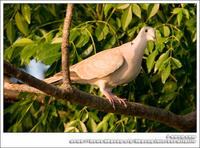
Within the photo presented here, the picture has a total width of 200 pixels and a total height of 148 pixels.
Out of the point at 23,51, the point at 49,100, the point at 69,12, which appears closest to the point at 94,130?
the point at 49,100

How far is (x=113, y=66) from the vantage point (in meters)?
2.57

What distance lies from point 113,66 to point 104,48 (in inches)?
10.1

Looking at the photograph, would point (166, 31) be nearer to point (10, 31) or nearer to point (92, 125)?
point (92, 125)

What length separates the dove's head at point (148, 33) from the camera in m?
2.62

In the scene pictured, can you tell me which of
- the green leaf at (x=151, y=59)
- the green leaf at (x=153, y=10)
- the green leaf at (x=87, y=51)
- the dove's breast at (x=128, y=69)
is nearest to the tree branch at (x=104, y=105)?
the dove's breast at (x=128, y=69)

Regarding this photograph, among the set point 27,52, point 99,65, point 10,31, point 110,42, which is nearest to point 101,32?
point 110,42

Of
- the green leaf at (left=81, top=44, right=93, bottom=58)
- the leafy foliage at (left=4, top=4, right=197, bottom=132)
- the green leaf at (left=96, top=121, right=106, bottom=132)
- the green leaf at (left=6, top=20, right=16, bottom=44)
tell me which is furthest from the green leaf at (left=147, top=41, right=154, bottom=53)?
the green leaf at (left=6, top=20, right=16, bottom=44)

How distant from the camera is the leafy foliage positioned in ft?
8.79

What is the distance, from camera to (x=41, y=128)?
2900 millimetres

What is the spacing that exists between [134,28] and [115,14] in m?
0.21

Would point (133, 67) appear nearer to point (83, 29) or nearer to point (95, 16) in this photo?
point (83, 29)

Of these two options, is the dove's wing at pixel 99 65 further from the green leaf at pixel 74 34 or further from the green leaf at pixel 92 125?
the green leaf at pixel 92 125

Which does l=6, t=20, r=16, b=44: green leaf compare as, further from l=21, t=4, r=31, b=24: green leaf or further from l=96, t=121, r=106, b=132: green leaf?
l=96, t=121, r=106, b=132: green leaf

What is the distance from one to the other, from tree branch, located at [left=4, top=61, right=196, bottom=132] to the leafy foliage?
0.60 ft
